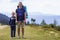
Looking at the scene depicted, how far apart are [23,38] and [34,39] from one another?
0.61 m

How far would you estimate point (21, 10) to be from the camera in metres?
14.0

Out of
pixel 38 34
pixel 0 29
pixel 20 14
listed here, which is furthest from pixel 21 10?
pixel 0 29

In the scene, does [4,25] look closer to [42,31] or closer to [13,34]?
[42,31]

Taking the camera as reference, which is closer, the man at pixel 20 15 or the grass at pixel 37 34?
the man at pixel 20 15

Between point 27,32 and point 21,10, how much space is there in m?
3.24

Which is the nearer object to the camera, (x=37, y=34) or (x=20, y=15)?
(x=20, y=15)

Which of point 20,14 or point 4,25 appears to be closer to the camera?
point 20,14

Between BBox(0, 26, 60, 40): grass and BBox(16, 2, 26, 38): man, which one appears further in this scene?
BBox(0, 26, 60, 40): grass

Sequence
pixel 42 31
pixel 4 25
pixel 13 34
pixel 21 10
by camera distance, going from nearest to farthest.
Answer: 1. pixel 21 10
2. pixel 13 34
3. pixel 42 31
4. pixel 4 25

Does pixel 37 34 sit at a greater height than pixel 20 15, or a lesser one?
lesser

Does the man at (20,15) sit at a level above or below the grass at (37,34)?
above

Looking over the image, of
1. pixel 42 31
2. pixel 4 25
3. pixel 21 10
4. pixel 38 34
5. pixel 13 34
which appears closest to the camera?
pixel 21 10

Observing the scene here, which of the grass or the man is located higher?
the man

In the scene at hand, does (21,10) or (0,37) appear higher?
(21,10)
